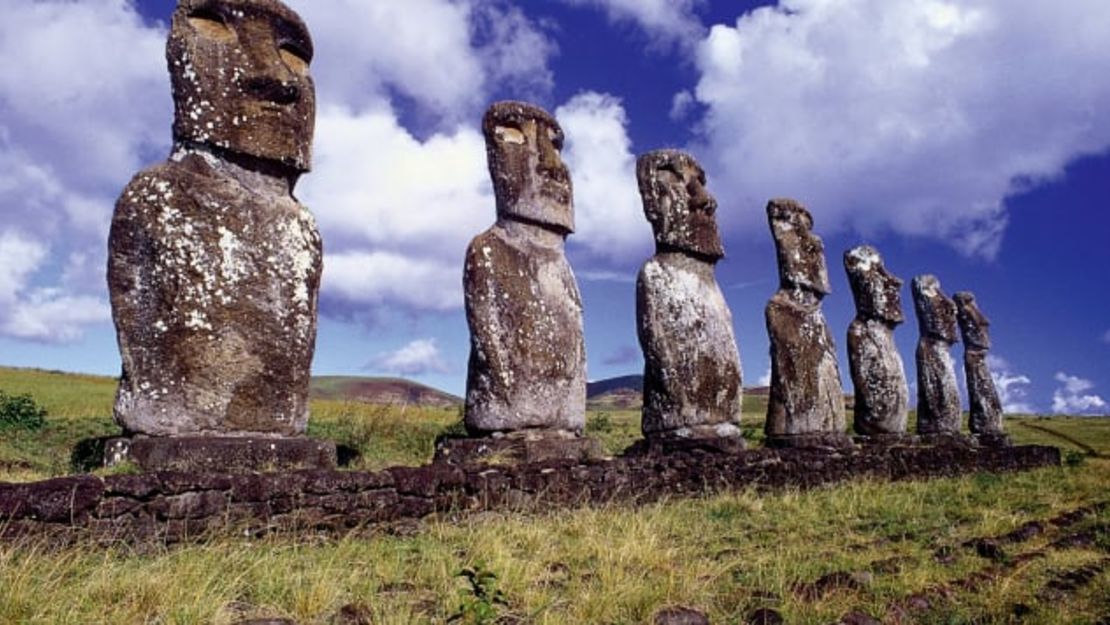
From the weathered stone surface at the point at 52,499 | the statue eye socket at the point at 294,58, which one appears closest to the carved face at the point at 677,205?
the statue eye socket at the point at 294,58

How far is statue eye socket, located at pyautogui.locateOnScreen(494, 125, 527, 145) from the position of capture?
1046cm

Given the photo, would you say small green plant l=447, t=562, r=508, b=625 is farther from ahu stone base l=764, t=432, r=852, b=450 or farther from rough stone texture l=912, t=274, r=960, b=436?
rough stone texture l=912, t=274, r=960, b=436

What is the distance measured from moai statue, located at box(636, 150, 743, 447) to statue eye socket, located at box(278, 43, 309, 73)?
514cm

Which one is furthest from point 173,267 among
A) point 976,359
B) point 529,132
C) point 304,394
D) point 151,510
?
point 976,359

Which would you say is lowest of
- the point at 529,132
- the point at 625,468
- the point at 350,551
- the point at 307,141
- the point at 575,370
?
the point at 350,551

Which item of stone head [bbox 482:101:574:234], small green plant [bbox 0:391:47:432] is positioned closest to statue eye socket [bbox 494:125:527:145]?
stone head [bbox 482:101:574:234]

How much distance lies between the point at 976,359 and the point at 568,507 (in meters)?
16.7

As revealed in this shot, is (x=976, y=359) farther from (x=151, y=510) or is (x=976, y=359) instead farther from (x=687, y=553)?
(x=151, y=510)

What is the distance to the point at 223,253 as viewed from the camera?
7770 millimetres

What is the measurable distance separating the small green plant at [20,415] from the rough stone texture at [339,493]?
10.4 metres

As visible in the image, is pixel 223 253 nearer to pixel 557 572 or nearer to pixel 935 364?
pixel 557 572

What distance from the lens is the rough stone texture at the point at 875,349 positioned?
1638 cm

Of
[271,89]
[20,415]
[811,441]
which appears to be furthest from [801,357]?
[20,415]

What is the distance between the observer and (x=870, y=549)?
271 inches
